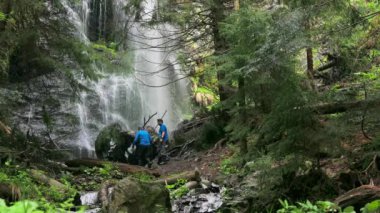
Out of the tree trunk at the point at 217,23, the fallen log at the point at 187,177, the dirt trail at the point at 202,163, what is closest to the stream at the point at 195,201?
the fallen log at the point at 187,177

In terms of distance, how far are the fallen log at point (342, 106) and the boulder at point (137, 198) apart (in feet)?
9.91

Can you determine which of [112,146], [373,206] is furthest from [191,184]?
[373,206]

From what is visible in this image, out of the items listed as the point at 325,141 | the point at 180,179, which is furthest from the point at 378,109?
the point at 180,179

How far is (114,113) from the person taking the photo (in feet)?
74.4

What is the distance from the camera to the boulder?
6973mm

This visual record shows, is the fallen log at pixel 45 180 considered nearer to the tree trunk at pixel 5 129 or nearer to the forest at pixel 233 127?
the forest at pixel 233 127

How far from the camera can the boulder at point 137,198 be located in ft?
22.9

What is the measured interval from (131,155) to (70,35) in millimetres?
5973

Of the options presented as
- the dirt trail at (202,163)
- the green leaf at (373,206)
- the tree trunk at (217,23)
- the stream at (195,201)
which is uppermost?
the tree trunk at (217,23)

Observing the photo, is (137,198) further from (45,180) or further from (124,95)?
(124,95)

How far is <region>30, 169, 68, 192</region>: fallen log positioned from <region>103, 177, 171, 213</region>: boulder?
7.69ft

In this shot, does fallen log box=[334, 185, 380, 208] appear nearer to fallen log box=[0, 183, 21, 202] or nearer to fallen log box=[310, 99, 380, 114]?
fallen log box=[310, 99, 380, 114]

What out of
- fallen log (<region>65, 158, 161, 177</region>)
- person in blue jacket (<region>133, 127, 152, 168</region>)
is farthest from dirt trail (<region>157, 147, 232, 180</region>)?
fallen log (<region>65, 158, 161, 177</region>)

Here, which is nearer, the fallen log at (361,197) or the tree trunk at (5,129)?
the fallen log at (361,197)
